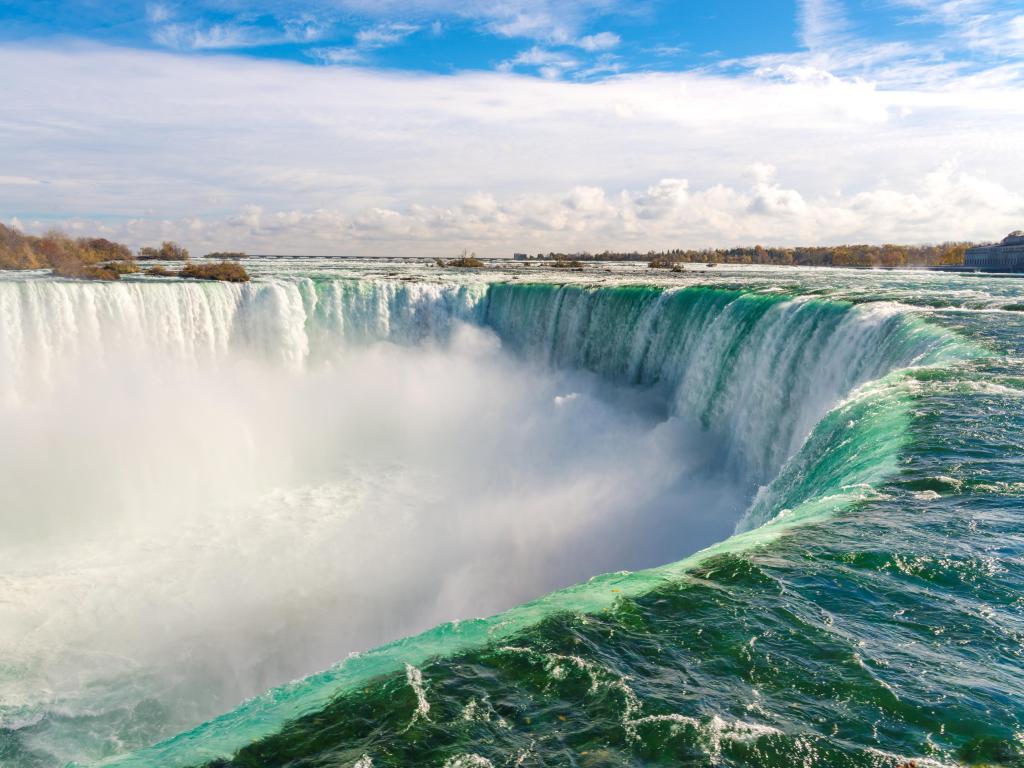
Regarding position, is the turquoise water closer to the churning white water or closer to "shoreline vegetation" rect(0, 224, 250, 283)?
the churning white water

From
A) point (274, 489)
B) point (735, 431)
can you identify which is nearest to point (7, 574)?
point (274, 489)

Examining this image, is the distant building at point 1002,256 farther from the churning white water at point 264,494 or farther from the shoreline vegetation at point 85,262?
the shoreline vegetation at point 85,262

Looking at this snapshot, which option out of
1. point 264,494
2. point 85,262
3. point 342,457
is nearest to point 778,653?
point 264,494

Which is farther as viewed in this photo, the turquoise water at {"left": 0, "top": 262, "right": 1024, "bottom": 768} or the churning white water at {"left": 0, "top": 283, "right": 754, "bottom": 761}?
the churning white water at {"left": 0, "top": 283, "right": 754, "bottom": 761}

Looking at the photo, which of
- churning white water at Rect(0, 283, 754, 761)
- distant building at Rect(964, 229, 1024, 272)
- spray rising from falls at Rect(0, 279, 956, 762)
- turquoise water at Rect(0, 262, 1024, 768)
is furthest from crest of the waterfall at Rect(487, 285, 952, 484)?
distant building at Rect(964, 229, 1024, 272)

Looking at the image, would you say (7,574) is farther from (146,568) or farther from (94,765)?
(94,765)

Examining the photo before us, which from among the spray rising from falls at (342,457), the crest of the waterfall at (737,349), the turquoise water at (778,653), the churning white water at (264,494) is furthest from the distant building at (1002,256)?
the turquoise water at (778,653)
